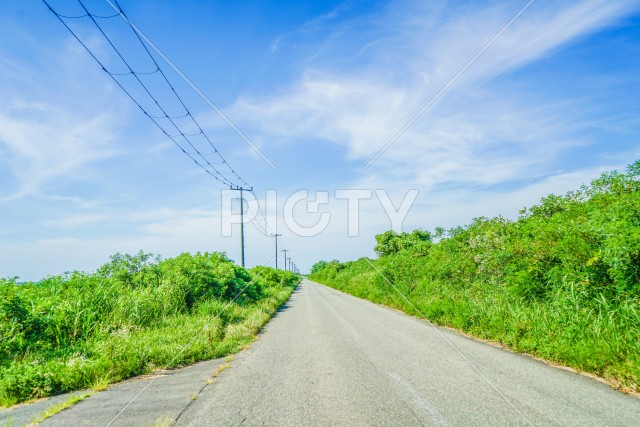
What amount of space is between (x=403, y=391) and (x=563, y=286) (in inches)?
240

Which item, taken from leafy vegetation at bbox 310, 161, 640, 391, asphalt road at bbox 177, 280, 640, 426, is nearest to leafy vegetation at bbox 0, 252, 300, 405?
asphalt road at bbox 177, 280, 640, 426

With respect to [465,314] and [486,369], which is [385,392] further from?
[465,314]

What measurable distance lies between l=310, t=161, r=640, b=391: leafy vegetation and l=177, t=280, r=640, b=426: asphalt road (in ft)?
2.14

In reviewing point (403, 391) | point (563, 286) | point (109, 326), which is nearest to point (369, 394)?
point (403, 391)

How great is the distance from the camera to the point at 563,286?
28.2 feet

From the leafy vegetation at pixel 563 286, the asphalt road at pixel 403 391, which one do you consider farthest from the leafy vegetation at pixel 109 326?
the leafy vegetation at pixel 563 286

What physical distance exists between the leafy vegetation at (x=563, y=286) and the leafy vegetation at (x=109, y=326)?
7.10m

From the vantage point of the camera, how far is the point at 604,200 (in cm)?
963

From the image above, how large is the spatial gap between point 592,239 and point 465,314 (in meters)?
4.14

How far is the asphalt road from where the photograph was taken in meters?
4.16

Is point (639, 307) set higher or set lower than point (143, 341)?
higher

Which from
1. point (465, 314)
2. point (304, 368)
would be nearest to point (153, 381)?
point (304, 368)

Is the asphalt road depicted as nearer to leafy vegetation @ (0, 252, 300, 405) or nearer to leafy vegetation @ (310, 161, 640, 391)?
leafy vegetation @ (310, 161, 640, 391)

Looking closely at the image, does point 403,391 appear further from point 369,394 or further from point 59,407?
point 59,407
